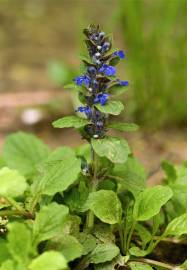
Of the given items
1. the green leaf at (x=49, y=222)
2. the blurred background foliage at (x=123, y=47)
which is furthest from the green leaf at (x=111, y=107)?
the blurred background foliage at (x=123, y=47)

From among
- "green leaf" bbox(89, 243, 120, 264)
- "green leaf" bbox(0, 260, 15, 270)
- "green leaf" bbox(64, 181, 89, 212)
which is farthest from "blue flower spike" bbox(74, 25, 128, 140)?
"green leaf" bbox(0, 260, 15, 270)

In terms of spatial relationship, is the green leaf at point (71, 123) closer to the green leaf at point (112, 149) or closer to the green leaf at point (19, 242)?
the green leaf at point (112, 149)

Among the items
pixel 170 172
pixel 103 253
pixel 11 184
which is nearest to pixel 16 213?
pixel 11 184

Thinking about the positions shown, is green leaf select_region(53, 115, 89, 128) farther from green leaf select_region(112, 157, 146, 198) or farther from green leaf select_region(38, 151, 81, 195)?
green leaf select_region(112, 157, 146, 198)

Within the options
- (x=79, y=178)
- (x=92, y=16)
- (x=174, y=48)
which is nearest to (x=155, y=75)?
(x=174, y=48)

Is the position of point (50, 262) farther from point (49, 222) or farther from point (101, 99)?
point (101, 99)

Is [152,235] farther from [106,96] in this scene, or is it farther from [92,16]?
[92,16]
